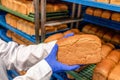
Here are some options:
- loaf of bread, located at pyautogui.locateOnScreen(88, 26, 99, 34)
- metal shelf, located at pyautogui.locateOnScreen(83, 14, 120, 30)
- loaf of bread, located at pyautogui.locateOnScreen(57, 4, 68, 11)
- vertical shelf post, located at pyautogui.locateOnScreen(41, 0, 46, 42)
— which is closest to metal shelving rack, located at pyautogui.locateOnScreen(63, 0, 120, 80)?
metal shelf, located at pyautogui.locateOnScreen(83, 14, 120, 30)

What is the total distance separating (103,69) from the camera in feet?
3.75

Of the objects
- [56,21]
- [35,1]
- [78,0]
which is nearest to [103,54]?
[78,0]

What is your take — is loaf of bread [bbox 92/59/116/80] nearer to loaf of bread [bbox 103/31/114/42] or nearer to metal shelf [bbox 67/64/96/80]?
metal shelf [bbox 67/64/96/80]

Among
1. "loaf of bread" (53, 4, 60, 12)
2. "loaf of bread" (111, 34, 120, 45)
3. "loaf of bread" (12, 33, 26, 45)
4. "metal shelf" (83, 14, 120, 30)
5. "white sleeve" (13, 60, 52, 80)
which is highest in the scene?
"loaf of bread" (53, 4, 60, 12)

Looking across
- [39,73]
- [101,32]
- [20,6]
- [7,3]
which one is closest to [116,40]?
[101,32]

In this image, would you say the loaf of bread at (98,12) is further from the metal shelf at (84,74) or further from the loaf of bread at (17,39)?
the loaf of bread at (17,39)

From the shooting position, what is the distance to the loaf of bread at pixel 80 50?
3.61 feet

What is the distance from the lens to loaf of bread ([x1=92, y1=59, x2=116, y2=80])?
3.71 feet

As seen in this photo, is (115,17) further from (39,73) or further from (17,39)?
(17,39)

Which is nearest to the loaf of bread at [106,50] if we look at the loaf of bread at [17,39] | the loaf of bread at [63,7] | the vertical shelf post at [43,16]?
the vertical shelf post at [43,16]

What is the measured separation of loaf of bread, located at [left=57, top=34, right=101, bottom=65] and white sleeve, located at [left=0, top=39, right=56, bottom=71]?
0.14 metres

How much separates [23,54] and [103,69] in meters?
0.64

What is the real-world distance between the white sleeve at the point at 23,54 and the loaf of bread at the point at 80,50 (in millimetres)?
142

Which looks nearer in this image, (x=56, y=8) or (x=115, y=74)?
(x=115, y=74)
